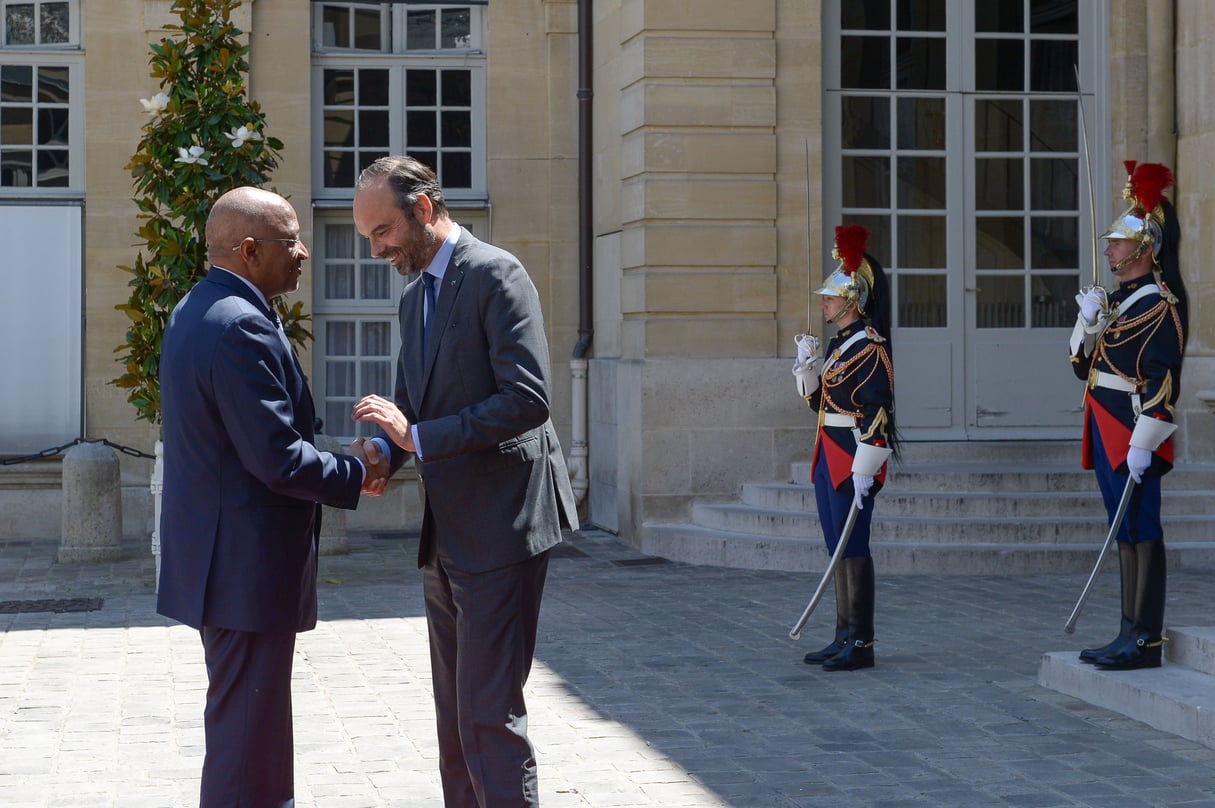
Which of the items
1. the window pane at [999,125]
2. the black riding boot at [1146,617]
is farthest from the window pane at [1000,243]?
the black riding boot at [1146,617]

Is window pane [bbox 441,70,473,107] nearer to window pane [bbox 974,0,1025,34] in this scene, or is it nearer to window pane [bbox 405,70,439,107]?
window pane [bbox 405,70,439,107]

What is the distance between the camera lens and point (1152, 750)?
19.5 feet

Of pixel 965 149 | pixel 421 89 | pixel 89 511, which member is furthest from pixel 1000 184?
pixel 89 511

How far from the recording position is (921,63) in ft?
41.0

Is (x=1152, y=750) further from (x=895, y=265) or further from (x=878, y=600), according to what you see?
(x=895, y=265)

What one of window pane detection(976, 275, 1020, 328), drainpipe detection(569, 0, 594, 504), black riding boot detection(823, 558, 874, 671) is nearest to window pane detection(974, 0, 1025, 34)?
window pane detection(976, 275, 1020, 328)

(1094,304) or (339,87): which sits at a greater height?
(339,87)

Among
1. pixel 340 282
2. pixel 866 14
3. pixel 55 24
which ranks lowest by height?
pixel 340 282

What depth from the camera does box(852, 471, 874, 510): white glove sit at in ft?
24.4

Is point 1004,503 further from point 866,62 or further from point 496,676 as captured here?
point 496,676

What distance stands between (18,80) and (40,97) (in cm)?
22

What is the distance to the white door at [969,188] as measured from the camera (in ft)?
40.8

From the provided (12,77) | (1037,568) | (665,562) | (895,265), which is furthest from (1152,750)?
(12,77)

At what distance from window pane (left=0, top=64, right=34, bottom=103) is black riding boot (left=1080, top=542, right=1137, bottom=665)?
9.59 m
